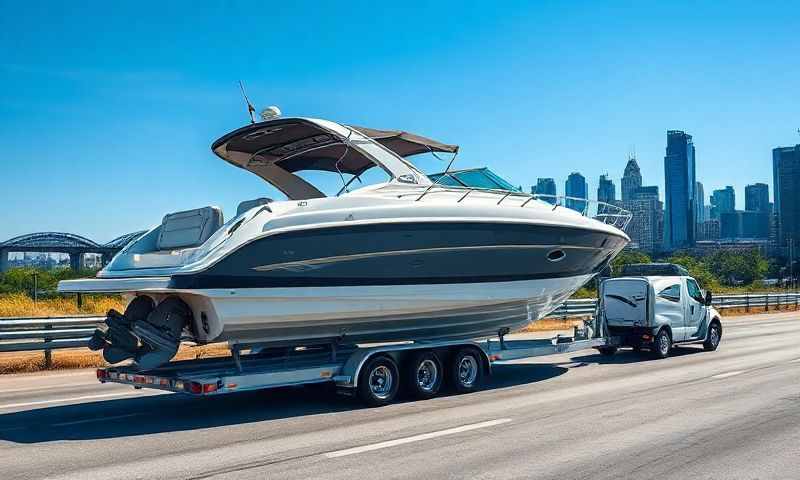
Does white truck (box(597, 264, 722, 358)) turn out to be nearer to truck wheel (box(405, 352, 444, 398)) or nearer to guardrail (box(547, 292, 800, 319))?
truck wheel (box(405, 352, 444, 398))

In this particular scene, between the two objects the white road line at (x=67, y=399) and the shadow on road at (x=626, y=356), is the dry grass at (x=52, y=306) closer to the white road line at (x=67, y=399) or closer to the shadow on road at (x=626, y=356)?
the white road line at (x=67, y=399)

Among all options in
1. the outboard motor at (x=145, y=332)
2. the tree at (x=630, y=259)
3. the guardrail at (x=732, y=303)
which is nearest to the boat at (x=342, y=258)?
the outboard motor at (x=145, y=332)

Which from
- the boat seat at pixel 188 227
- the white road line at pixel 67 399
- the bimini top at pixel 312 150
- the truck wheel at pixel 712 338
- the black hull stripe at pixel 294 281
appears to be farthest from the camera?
the truck wheel at pixel 712 338

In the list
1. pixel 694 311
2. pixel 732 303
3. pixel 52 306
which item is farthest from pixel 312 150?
pixel 732 303

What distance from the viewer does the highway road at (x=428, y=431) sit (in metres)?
6.75

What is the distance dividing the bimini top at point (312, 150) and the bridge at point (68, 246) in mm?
2235

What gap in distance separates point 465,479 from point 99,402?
6.43 m

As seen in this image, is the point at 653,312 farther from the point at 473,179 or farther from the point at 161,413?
the point at 161,413

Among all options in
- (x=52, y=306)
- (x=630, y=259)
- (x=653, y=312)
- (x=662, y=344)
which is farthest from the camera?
(x=630, y=259)

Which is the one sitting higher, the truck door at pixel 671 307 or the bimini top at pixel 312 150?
the bimini top at pixel 312 150

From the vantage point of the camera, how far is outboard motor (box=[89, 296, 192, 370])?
9320 mm

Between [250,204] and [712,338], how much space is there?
42.4 feet

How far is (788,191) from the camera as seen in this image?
558 ft

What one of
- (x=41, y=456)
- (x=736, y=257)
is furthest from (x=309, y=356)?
(x=736, y=257)
